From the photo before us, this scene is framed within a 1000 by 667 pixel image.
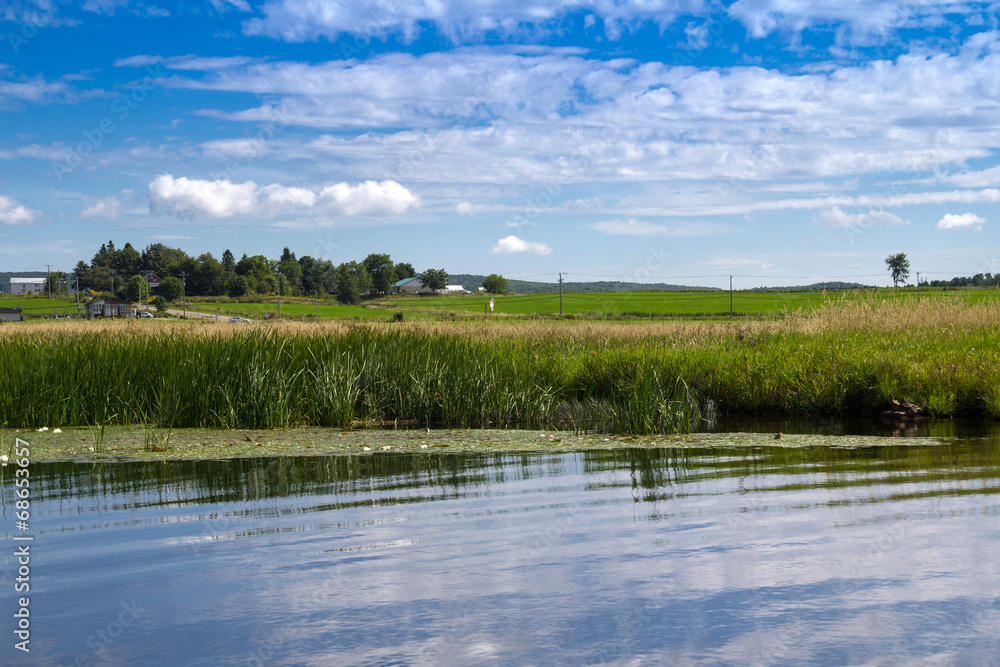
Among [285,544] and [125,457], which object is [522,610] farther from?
[125,457]

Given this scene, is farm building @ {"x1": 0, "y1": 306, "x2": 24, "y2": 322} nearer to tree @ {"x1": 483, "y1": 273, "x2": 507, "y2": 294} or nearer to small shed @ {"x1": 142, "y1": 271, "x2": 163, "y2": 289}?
small shed @ {"x1": 142, "y1": 271, "x2": 163, "y2": 289}

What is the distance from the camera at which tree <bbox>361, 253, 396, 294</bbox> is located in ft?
529

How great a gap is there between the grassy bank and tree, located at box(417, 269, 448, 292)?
15917cm

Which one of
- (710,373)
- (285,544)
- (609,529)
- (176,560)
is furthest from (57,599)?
(710,373)

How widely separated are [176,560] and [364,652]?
2088 mm

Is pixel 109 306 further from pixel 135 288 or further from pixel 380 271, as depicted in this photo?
pixel 380 271

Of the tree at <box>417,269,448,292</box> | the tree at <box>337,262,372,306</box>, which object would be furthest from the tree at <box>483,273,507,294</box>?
the tree at <box>337,262,372,306</box>

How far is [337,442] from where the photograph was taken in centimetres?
1109

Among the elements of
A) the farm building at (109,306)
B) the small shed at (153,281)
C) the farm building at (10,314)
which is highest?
the small shed at (153,281)

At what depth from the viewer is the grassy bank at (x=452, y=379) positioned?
12445 millimetres

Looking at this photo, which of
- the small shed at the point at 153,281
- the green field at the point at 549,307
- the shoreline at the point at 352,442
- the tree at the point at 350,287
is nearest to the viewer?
the shoreline at the point at 352,442

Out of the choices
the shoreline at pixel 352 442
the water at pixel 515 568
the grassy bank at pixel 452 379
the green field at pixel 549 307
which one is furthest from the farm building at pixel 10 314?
the water at pixel 515 568

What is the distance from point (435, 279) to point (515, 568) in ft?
567

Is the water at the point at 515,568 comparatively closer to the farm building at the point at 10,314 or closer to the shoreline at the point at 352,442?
the shoreline at the point at 352,442
